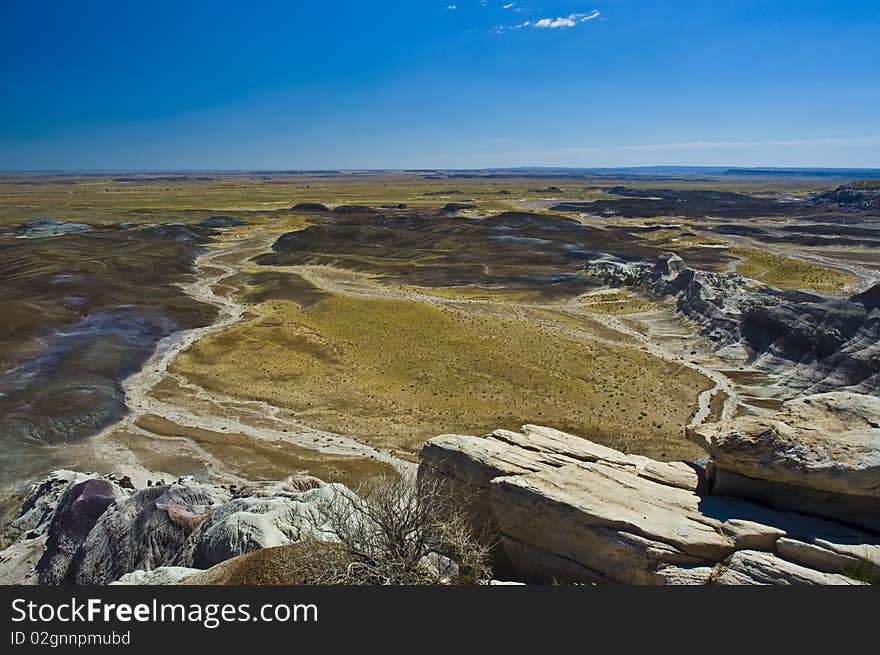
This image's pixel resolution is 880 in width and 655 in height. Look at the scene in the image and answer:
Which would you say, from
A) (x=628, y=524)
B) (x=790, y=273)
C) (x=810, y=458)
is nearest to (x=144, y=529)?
(x=628, y=524)

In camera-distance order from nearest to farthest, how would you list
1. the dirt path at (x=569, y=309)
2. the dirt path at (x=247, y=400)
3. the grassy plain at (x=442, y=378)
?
the dirt path at (x=247, y=400)
the grassy plain at (x=442, y=378)
the dirt path at (x=569, y=309)

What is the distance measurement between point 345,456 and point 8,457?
1982 centimetres

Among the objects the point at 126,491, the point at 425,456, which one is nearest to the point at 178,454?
the point at 126,491

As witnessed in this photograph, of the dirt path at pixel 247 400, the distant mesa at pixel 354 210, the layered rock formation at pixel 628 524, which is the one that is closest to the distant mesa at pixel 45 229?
the dirt path at pixel 247 400

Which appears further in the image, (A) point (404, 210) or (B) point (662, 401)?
(A) point (404, 210)

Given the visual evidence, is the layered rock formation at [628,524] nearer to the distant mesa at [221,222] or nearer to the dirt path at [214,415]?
the dirt path at [214,415]

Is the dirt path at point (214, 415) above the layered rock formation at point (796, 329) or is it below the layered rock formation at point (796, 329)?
below

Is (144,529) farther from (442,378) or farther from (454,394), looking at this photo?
(442,378)

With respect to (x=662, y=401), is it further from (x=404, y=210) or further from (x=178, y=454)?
(x=404, y=210)

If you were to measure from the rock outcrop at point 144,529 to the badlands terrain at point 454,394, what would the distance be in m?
0.12

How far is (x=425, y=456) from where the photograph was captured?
788 inches

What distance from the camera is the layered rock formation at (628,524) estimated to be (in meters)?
13.0

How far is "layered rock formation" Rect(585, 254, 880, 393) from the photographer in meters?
37.8

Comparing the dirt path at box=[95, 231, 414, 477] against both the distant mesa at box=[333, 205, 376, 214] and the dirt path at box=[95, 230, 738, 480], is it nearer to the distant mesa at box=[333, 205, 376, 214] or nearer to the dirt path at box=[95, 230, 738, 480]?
the dirt path at box=[95, 230, 738, 480]
